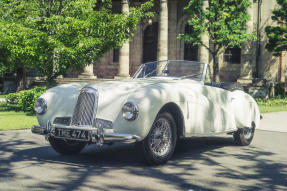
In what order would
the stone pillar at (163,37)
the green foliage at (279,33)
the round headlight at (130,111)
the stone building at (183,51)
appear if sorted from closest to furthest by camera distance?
the round headlight at (130,111) → the green foliage at (279,33) → the stone building at (183,51) → the stone pillar at (163,37)

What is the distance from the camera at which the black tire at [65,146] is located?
6547mm

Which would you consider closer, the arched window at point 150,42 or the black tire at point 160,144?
the black tire at point 160,144

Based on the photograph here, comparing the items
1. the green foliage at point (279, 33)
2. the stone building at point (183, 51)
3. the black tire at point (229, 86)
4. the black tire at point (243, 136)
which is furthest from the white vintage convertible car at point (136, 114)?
the green foliage at point (279, 33)

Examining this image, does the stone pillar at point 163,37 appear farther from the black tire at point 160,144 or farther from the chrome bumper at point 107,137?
the chrome bumper at point 107,137

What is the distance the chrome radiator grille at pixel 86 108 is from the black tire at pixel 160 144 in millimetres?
857

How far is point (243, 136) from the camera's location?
8.16 meters

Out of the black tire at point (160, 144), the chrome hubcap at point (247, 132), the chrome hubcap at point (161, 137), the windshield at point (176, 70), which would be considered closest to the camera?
the black tire at point (160, 144)

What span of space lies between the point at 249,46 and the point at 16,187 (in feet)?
83.2

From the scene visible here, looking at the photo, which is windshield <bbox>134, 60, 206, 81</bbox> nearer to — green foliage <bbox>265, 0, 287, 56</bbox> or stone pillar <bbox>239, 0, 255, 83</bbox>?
green foliage <bbox>265, 0, 287, 56</bbox>

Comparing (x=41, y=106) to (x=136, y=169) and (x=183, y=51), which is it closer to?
(x=136, y=169)

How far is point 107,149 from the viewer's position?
751cm

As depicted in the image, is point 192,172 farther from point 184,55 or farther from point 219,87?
point 184,55

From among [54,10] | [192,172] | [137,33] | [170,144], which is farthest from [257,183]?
[137,33]

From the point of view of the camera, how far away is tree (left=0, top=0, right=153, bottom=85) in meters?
13.3
